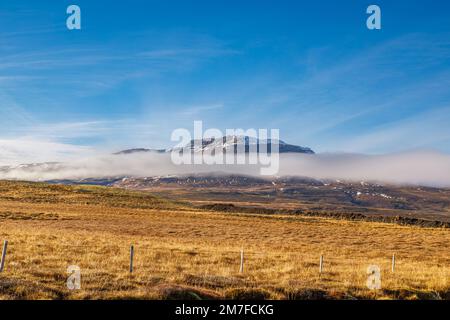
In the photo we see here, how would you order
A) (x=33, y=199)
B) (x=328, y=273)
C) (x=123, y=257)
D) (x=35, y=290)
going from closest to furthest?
(x=35, y=290)
(x=328, y=273)
(x=123, y=257)
(x=33, y=199)

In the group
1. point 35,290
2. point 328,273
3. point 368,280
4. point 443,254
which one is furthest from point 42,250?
point 443,254

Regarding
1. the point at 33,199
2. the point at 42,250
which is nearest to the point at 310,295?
the point at 42,250

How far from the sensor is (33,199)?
101 meters

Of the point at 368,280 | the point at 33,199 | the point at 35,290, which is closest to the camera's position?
the point at 35,290

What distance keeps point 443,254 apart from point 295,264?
23.3 metres

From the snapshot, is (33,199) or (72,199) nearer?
(33,199)

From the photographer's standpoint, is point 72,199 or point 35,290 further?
point 72,199
